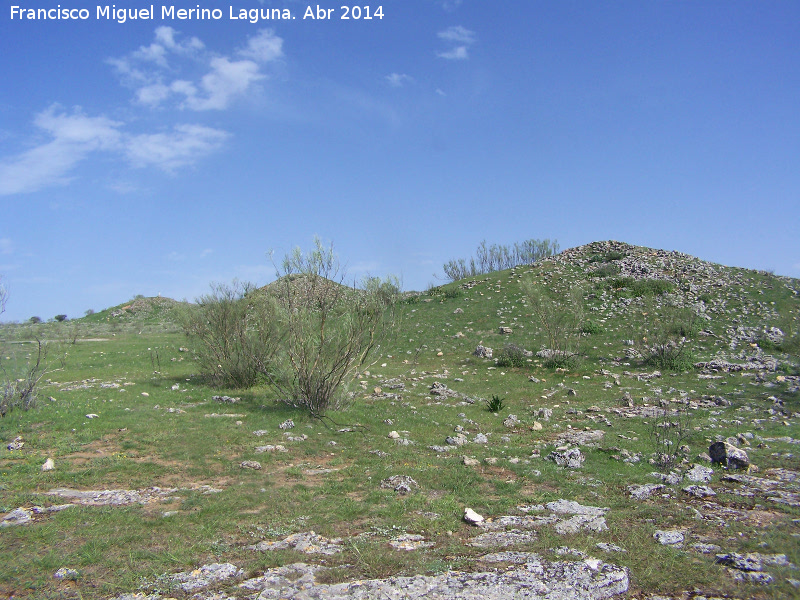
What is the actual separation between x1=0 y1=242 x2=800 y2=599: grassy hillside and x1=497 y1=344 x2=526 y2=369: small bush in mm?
103

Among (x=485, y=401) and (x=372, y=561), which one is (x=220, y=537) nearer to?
(x=372, y=561)

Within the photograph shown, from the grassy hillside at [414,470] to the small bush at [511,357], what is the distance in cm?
10

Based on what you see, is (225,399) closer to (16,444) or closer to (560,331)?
(16,444)

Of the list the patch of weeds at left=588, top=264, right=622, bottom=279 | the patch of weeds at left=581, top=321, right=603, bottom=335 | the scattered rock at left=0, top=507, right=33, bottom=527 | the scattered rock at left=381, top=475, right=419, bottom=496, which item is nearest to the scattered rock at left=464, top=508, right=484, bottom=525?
the scattered rock at left=381, top=475, right=419, bottom=496

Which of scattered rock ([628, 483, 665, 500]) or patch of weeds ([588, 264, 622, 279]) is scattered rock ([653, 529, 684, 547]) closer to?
scattered rock ([628, 483, 665, 500])

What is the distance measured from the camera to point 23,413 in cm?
1130

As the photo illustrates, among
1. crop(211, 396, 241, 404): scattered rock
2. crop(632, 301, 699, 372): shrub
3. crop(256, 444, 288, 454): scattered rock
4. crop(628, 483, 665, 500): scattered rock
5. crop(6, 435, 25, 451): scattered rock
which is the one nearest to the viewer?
crop(628, 483, 665, 500): scattered rock

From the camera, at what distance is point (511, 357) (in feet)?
66.9

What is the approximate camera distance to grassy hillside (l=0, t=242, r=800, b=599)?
16.1 feet

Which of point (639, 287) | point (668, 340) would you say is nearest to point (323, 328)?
point (668, 340)

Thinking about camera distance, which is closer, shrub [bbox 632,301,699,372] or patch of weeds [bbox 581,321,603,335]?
shrub [bbox 632,301,699,372]

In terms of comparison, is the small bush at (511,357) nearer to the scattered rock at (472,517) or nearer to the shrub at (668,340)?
the shrub at (668,340)

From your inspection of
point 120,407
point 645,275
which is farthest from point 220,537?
point 645,275

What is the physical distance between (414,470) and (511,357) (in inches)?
517
